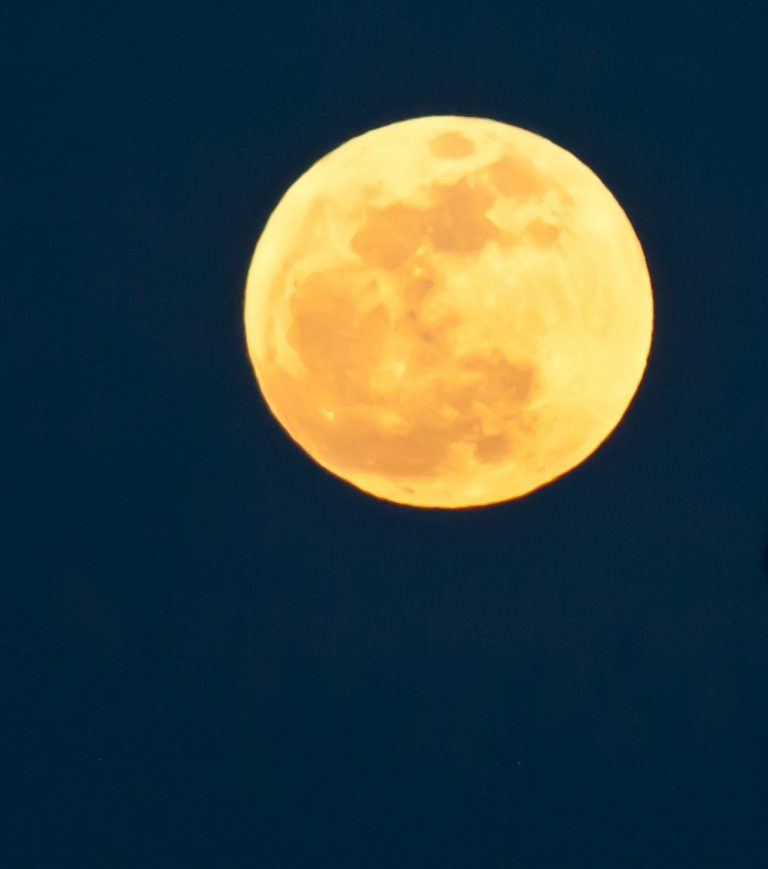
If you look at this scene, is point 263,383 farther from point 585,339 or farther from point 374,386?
point 585,339

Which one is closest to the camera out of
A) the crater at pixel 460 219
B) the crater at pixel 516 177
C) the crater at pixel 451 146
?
the crater at pixel 460 219

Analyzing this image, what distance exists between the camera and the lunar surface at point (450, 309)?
14.6 m

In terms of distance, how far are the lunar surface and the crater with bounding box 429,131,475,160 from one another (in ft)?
0.05

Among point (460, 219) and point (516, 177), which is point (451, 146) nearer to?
point (516, 177)

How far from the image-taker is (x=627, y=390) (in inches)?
612

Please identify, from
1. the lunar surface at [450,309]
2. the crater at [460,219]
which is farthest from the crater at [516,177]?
the crater at [460,219]

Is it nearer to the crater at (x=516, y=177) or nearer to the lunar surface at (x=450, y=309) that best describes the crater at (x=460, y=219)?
the lunar surface at (x=450, y=309)

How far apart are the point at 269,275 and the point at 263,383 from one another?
909 mm

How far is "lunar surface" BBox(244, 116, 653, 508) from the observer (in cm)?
1457

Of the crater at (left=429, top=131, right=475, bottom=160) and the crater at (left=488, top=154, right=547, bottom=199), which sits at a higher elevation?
the crater at (left=429, top=131, right=475, bottom=160)

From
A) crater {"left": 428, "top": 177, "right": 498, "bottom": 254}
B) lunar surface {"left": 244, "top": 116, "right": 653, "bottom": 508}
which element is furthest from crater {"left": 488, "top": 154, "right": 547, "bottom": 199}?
crater {"left": 428, "top": 177, "right": 498, "bottom": 254}

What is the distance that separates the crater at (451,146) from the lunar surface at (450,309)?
0.05ft

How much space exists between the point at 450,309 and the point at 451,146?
1.31 m

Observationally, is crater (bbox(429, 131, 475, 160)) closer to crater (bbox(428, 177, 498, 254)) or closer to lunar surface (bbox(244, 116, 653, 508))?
lunar surface (bbox(244, 116, 653, 508))
